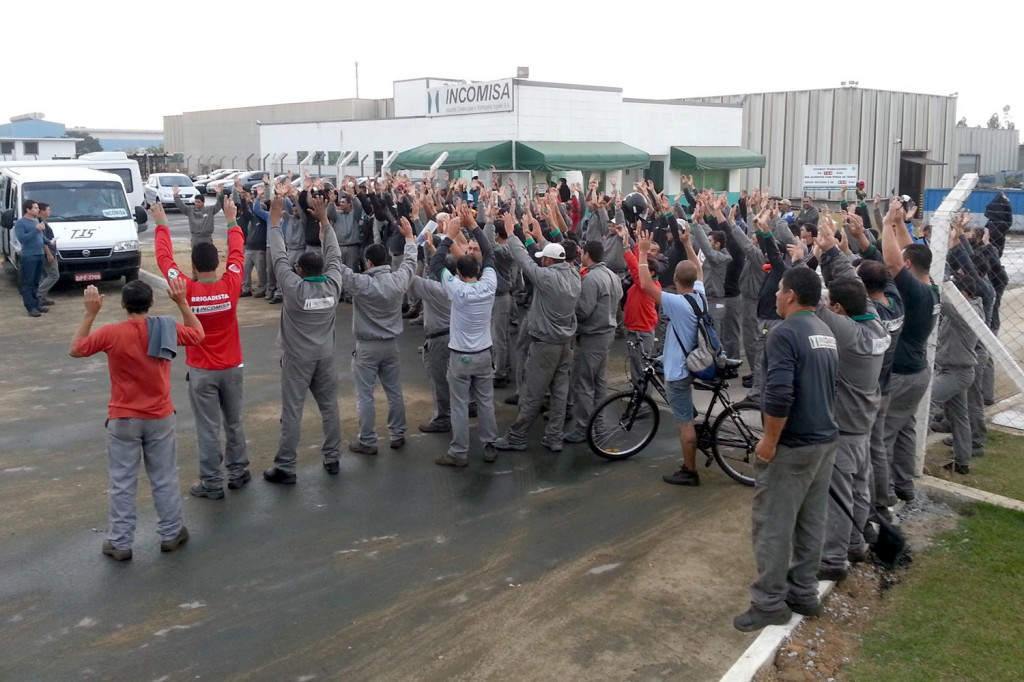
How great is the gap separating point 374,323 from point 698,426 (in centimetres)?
305

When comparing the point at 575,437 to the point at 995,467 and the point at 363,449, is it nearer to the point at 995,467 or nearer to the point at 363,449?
the point at 363,449

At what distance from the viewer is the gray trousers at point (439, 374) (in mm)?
8922

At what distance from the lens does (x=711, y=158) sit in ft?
120

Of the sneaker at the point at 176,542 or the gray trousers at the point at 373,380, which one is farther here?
the gray trousers at the point at 373,380

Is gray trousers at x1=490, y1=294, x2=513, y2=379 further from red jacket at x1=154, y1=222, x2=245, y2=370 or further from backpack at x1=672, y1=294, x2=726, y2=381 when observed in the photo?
red jacket at x1=154, y1=222, x2=245, y2=370

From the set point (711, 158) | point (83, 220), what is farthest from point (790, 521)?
point (711, 158)

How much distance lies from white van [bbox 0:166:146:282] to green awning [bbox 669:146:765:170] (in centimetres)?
2372

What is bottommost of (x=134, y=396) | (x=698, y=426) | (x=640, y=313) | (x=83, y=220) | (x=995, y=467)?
(x=995, y=467)

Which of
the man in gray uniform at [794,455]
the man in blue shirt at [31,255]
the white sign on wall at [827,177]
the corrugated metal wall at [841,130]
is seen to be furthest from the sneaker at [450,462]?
the corrugated metal wall at [841,130]

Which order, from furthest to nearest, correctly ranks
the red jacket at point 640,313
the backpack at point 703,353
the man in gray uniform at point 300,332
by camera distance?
the red jacket at point 640,313
the man in gray uniform at point 300,332
the backpack at point 703,353

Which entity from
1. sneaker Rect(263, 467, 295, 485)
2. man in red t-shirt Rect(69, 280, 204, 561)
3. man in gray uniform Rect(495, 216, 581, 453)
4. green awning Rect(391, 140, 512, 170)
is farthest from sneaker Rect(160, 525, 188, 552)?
green awning Rect(391, 140, 512, 170)

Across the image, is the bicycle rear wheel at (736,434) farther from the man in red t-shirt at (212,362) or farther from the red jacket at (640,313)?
the man in red t-shirt at (212,362)

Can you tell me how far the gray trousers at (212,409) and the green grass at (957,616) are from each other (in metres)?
5.00

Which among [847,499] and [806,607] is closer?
[806,607]
